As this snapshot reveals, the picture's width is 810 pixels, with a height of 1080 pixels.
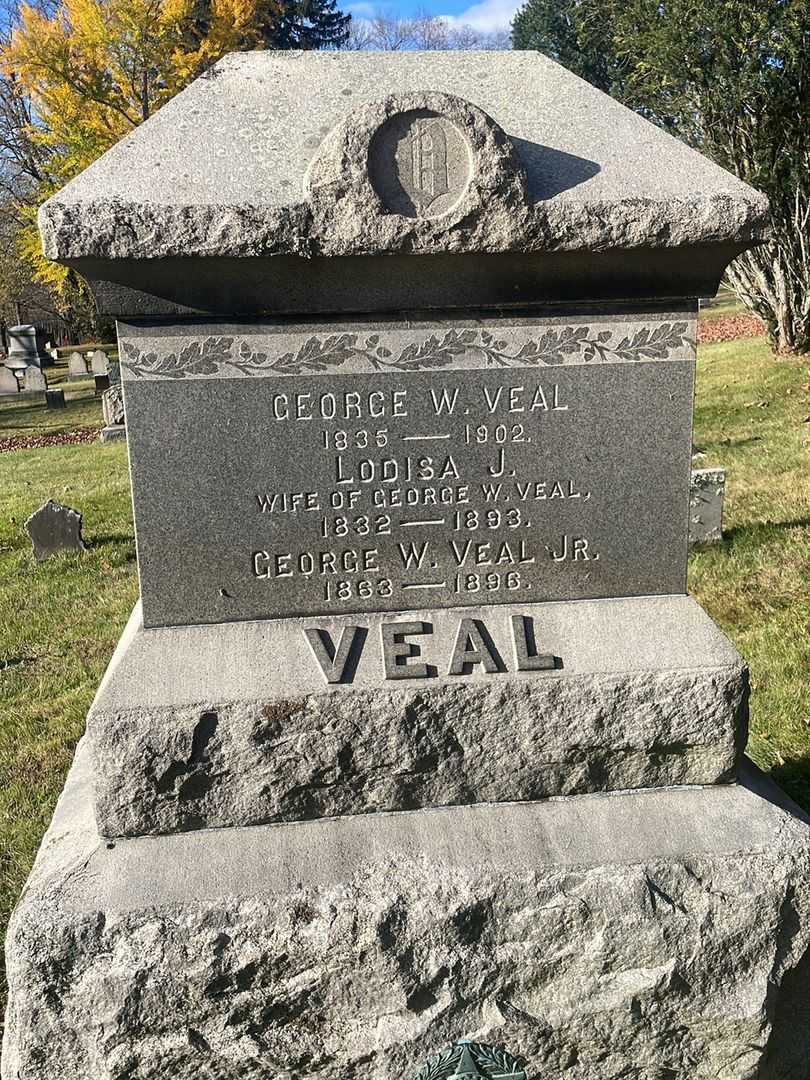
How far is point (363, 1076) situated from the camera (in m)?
2.38

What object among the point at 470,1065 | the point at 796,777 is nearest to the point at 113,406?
the point at 796,777

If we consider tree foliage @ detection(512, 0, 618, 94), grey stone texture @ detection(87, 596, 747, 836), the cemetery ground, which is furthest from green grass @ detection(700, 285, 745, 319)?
grey stone texture @ detection(87, 596, 747, 836)

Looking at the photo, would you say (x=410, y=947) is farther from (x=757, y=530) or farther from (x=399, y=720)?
(x=757, y=530)

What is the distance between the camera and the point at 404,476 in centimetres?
257

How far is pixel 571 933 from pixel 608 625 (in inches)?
33.3

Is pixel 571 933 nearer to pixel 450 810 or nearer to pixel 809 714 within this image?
pixel 450 810

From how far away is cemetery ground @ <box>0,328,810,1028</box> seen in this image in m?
3.84

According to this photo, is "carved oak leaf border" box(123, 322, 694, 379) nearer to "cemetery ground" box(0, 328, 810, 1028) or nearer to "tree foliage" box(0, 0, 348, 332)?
"cemetery ground" box(0, 328, 810, 1028)

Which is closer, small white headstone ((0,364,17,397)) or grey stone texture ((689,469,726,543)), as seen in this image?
grey stone texture ((689,469,726,543))

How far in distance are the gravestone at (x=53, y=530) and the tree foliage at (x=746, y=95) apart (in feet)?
32.4

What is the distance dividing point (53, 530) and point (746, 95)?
1052 cm

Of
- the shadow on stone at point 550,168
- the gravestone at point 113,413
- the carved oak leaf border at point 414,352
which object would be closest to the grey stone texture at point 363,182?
the shadow on stone at point 550,168

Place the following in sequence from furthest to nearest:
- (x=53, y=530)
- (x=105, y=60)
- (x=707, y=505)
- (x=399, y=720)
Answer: (x=105, y=60), (x=53, y=530), (x=707, y=505), (x=399, y=720)

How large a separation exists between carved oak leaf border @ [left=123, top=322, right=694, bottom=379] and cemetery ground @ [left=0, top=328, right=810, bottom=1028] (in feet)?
6.41
